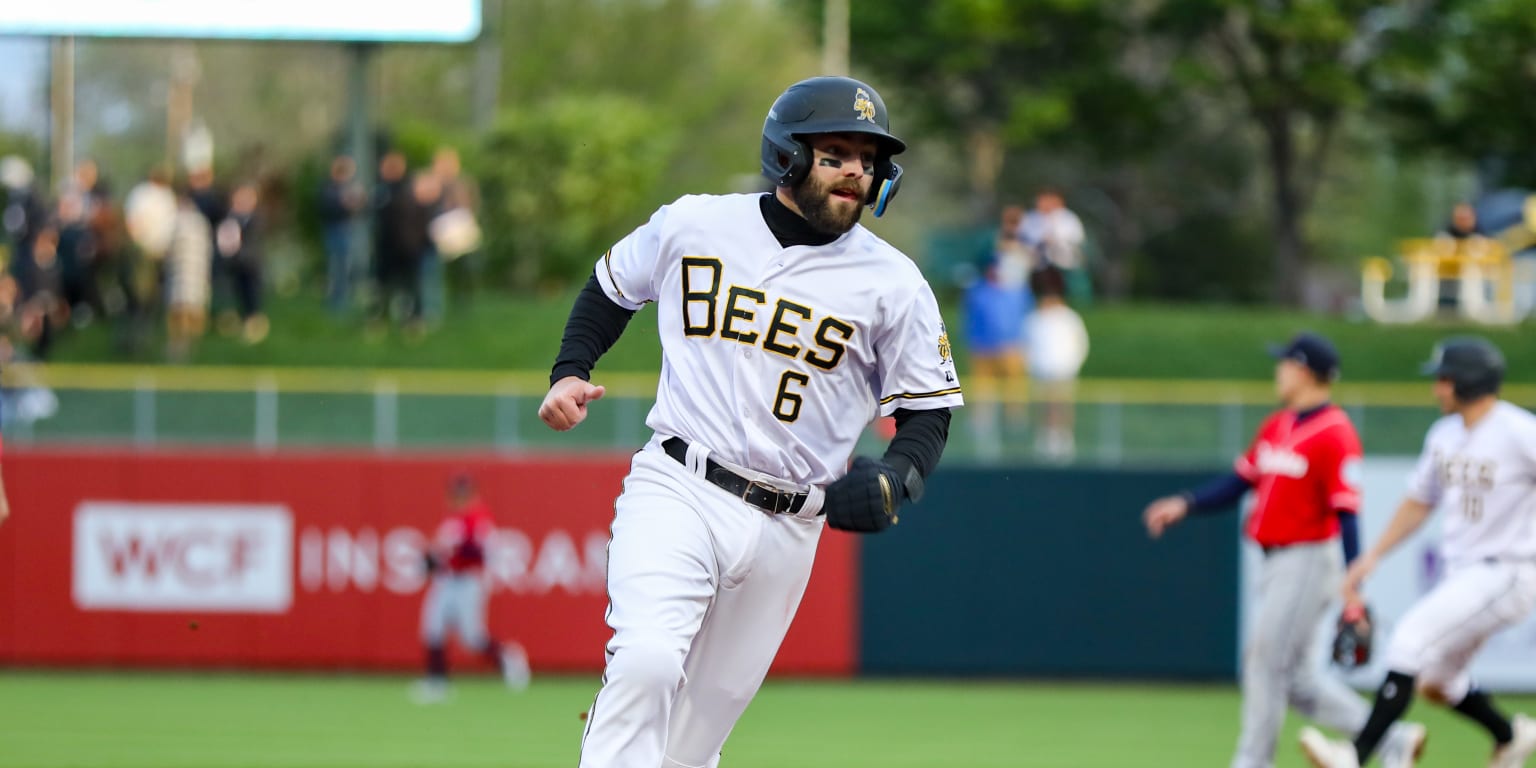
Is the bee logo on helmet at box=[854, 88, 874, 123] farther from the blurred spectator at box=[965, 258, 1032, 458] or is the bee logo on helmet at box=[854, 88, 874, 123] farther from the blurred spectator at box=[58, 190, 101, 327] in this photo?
the blurred spectator at box=[58, 190, 101, 327]

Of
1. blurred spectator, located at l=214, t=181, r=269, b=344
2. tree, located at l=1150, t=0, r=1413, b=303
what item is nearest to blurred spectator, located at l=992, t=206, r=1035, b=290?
blurred spectator, located at l=214, t=181, r=269, b=344

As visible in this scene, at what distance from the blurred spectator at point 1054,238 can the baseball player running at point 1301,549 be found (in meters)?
11.5

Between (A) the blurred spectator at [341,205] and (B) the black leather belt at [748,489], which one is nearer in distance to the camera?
(B) the black leather belt at [748,489]

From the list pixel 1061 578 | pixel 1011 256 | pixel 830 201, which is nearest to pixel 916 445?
pixel 830 201

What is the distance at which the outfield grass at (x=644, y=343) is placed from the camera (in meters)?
27.3

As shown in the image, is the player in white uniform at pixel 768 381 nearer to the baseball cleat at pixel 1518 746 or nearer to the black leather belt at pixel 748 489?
the black leather belt at pixel 748 489

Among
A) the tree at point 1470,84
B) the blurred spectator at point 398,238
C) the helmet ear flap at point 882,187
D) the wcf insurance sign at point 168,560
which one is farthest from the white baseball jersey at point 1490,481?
the tree at point 1470,84

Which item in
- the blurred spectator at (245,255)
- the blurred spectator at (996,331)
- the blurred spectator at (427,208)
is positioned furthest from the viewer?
the blurred spectator at (245,255)

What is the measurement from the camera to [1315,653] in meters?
10.7

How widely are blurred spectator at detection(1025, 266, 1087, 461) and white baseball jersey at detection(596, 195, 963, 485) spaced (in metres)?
13.4

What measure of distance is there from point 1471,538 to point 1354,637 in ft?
2.73

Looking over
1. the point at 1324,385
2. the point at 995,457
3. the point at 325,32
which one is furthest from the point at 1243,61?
the point at 1324,385

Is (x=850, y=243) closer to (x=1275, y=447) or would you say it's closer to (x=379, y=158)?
(x=1275, y=447)

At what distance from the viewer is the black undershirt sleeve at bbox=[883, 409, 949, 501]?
21.4 ft
